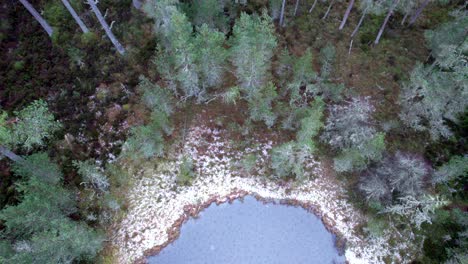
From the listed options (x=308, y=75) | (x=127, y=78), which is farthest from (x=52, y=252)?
(x=308, y=75)

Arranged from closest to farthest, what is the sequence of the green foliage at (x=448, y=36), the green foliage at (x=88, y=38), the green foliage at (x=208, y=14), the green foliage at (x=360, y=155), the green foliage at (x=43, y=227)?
the green foliage at (x=43, y=227), the green foliage at (x=360, y=155), the green foliage at (x=448, y=36), the green foliage at (x=208, y=14), the green foliage at (x=88, y=38)

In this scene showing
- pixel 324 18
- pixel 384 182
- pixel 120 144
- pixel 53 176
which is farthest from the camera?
pixel 324 18

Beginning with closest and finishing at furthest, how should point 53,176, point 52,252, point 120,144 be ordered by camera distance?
point 52,252 < point 53,176 < point 120,144

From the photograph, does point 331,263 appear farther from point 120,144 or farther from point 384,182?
point 120,144

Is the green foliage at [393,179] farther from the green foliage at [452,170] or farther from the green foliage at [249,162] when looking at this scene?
the green foliage at [249,162]

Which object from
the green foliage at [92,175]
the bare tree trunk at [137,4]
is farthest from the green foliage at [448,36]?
the green foliage at [92,175]

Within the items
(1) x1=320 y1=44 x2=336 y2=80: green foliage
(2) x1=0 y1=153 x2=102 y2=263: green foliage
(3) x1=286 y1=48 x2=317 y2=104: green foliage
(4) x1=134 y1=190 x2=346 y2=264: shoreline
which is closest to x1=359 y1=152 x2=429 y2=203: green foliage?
(4) x1=134 y1=190 x2=346 y2=264: shoreline

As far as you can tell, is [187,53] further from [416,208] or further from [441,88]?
[416,208]
